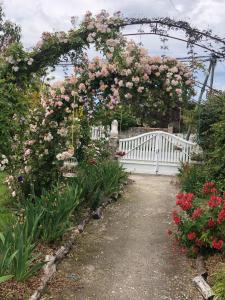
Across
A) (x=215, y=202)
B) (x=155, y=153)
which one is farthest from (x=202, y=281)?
(x=155, y=153)

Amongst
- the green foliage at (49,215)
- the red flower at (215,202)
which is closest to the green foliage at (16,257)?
the green foliage at (49,215)

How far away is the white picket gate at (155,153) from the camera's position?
44.1 feet

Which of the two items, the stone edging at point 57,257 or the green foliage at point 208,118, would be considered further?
the green foliage at point 208,118

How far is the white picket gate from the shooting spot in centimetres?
1343

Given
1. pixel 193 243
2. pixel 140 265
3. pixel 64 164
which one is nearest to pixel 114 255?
pixel 140 265

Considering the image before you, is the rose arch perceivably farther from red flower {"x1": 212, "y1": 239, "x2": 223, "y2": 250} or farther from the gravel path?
red flower {"x1": 212, "y1": 239, "x2": 223, "y2": 250}

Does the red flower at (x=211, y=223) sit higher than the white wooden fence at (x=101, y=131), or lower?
lower

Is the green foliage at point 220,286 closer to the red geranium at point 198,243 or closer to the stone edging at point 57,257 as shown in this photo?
the red geranium at point 198,243

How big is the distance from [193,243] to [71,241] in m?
1.63

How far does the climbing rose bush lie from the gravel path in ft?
0.89

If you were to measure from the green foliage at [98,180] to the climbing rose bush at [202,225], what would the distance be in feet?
7.66

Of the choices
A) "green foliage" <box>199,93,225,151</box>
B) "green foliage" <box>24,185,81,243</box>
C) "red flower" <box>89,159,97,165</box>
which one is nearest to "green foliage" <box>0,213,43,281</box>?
"green foliage" <box>24,185,81,243</box>

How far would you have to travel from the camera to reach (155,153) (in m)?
13.8

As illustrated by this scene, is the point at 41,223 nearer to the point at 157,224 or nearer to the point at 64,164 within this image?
the point at 64,164
